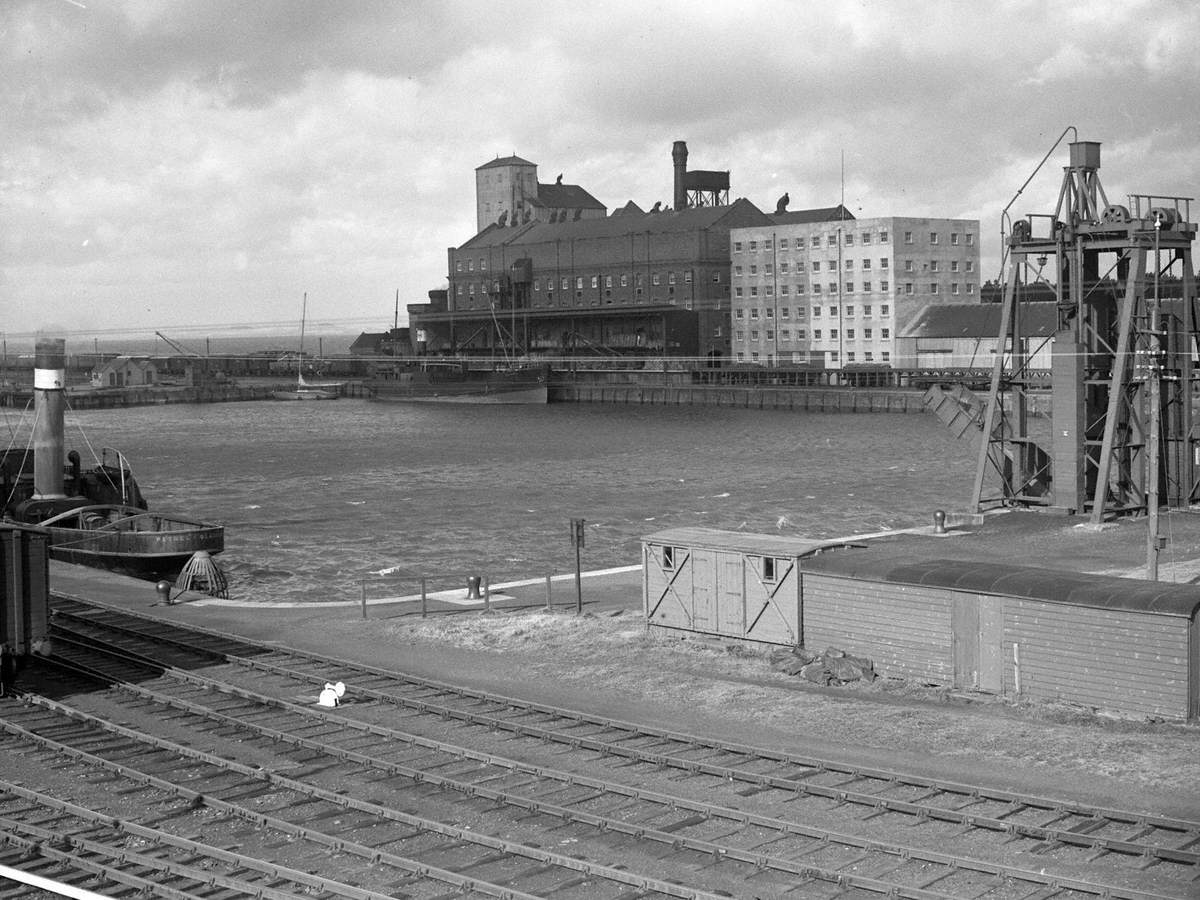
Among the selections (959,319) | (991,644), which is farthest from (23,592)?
(959,319)

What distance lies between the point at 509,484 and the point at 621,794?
6439cm

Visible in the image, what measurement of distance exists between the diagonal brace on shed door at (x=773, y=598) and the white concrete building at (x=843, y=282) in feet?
404

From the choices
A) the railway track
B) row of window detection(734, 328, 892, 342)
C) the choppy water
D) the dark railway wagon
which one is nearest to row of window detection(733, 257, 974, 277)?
row of window detection(734, 328, 892, 342)

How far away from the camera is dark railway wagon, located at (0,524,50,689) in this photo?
1008 inches

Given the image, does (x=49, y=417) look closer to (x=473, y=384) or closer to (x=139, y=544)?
(x=139, y=544)

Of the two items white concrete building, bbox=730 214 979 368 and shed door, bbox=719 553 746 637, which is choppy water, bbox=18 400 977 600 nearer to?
white concrete building, bbox=730 214 979 368

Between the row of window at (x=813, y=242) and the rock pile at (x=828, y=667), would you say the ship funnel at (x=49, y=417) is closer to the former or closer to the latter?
the rock pile at (x=828, y=667)

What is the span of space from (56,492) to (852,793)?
43861 millimetres

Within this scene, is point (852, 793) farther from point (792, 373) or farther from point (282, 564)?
point (792, 373)

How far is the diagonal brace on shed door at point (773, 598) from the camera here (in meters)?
28.4

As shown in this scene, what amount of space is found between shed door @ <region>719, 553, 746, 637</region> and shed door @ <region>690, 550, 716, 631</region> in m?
0.23

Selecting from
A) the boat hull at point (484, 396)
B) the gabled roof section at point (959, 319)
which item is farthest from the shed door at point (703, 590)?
the boat hull at point (484, 396)

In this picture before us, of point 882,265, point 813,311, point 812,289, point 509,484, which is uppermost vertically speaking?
point 882,265

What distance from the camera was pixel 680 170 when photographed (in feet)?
627
